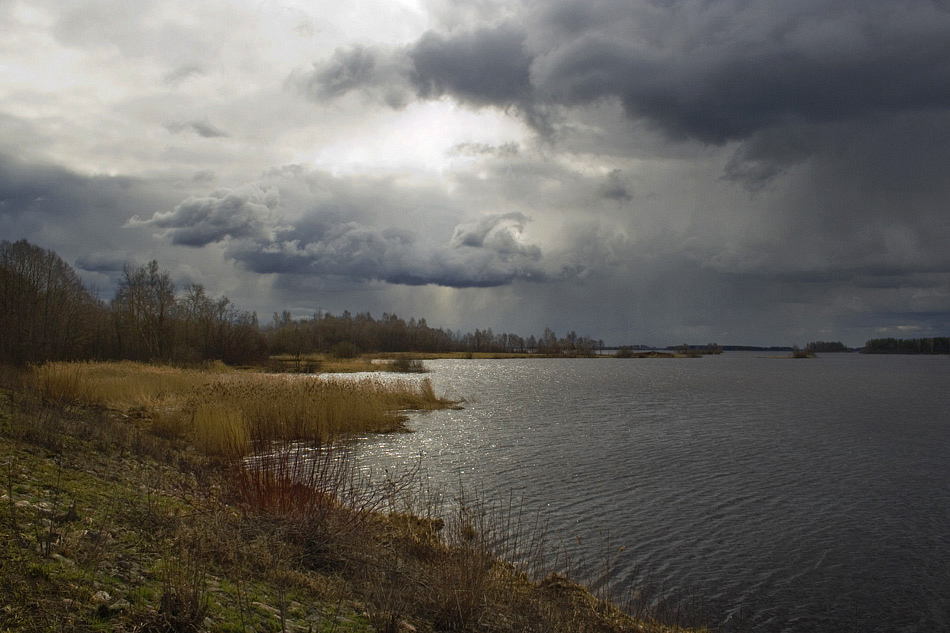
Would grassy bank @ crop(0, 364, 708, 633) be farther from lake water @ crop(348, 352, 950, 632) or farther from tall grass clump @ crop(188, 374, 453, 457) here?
tall grass clump @ crop(188, 374, 453, 457)

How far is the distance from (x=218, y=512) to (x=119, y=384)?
21.1m

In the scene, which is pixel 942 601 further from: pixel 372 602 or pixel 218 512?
pixel 218 512

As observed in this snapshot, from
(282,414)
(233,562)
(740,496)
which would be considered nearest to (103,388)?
(282,414)

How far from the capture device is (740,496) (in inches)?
605

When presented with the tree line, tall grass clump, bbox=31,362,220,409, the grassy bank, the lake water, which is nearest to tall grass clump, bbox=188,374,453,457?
the lake water

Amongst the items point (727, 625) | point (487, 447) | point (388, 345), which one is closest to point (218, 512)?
point (727, 625)

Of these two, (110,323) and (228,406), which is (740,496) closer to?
(228,406)

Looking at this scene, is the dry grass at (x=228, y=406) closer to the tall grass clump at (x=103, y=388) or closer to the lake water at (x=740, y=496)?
the tall grass clump at (x=103, y=388)

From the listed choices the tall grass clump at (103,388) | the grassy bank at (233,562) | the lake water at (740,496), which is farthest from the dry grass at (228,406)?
the grassy bank at (233,562)

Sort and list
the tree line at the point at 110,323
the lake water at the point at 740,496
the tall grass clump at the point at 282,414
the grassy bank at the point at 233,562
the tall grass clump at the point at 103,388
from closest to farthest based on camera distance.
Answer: the grassy bank at the point at 233,562 → the lake water at the point at 740,496 → the tall grass clump at the point at 282,414 → the tall grass clump at the point at 103,388 → the tree line at the point at 110,323

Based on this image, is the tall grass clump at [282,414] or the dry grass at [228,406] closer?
the tall grass clump at [282,414]

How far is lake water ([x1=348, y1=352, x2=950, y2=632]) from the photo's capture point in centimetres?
950

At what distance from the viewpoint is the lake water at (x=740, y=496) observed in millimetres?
9500

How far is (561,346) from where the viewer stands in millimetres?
193375
